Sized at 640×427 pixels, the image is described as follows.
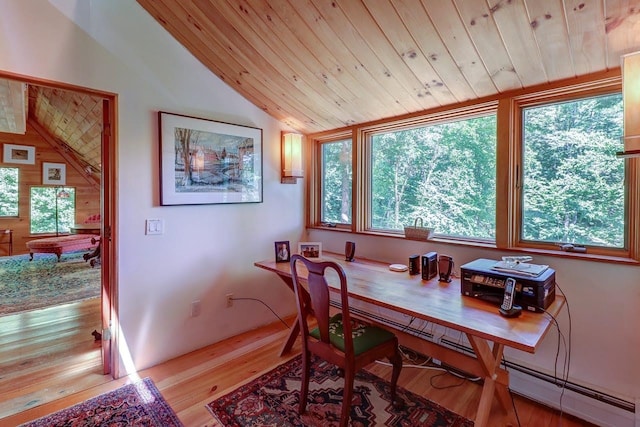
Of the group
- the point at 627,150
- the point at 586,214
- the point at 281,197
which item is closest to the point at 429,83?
the point at 627,150

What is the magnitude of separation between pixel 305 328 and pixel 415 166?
1598 mm

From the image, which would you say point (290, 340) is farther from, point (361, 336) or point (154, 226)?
point (154, 226)

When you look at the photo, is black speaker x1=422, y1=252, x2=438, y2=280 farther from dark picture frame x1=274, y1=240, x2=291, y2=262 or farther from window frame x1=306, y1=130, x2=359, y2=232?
window frame x1=306, y1=130, x2=359, y2=232

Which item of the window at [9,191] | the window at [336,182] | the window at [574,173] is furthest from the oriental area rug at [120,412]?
the window at [9,191]

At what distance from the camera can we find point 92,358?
2389 millimetres

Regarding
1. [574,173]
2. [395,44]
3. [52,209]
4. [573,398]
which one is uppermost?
[395,44]

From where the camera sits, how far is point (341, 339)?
1.67 meters

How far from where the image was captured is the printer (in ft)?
4.80

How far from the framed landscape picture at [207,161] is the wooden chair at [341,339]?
1.20 m

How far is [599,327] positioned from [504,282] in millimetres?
675

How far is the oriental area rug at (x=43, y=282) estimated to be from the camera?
11.8ft

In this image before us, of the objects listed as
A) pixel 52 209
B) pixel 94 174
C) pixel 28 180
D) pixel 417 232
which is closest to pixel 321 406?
pixel 417 232

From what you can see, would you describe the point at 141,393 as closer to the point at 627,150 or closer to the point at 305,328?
the point at 305,328

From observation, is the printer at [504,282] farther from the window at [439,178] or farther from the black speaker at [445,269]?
the window at [439,178]
